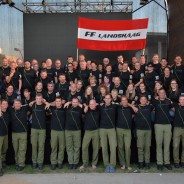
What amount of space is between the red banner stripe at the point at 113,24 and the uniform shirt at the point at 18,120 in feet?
16.9

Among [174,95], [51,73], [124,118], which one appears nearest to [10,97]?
[51,73]

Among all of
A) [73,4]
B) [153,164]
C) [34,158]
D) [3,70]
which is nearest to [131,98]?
[153,164]

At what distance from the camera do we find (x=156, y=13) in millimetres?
12609

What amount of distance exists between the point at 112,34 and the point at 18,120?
5915mm

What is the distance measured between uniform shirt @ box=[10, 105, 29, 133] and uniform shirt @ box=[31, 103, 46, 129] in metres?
0.19

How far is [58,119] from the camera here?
6.82m

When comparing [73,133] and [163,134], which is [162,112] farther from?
[73,133]

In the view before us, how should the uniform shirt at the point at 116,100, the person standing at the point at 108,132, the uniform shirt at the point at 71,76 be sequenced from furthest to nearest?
the uniform shirt at the point at 71,76, the uniform shirt at the point at 116,100, the person standing at the point at 108,132

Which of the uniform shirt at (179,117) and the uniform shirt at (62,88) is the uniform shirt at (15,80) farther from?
the uniform shirt at (179,117)

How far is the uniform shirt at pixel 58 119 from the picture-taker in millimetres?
6812

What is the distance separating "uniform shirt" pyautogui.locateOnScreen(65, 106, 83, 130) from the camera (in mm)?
6781

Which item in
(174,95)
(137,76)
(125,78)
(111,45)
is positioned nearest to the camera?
(174,95)
